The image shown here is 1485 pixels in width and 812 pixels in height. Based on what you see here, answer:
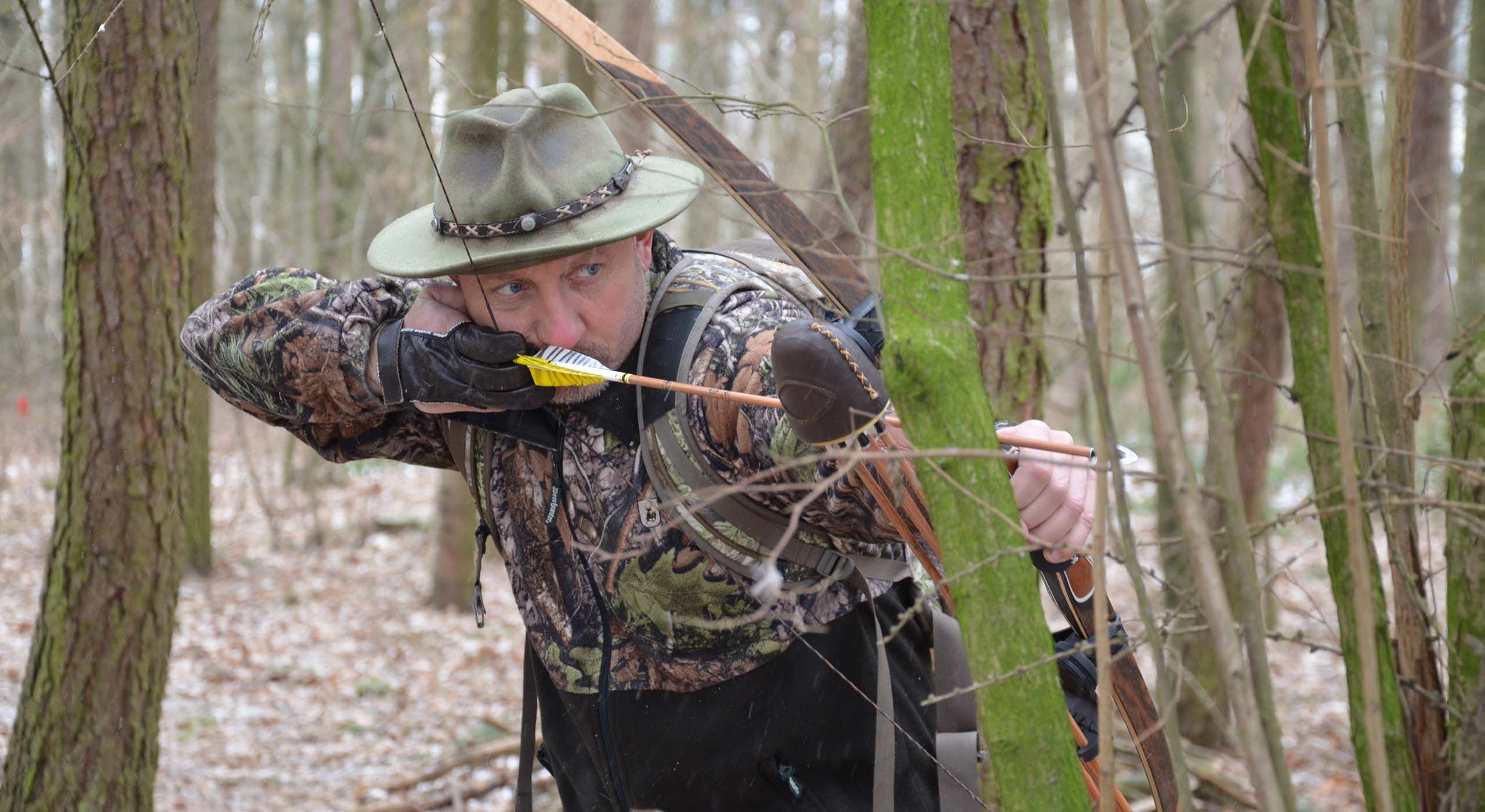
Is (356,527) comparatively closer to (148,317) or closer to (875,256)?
(148,317)

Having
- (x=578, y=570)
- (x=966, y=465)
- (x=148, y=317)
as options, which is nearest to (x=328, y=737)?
(x=148, y=317)

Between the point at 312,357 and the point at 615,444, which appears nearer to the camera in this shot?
the point at 615,444

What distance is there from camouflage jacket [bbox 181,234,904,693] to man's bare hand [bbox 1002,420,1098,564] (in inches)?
14.6

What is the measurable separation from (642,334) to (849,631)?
1.99 ft

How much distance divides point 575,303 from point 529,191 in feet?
0.63

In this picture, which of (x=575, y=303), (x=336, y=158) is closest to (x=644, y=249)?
(x=575, y=303)

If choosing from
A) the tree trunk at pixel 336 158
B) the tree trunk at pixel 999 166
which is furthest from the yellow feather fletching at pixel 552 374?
the tree trunk at pixel 336 158

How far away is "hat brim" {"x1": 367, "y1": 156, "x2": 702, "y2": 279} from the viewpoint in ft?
5.69

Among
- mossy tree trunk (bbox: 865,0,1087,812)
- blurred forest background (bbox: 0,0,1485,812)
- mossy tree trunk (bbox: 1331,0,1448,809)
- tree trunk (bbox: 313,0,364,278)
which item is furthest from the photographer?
tree trunk (bbox: 313,0,364,278)

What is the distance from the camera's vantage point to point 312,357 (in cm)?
195

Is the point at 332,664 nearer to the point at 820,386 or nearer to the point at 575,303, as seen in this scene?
the point at 575,303

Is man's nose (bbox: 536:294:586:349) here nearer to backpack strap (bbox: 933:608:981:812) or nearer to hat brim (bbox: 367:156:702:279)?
hat brim (bbox: 367:156:702:279)

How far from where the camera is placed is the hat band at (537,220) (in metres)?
1.78

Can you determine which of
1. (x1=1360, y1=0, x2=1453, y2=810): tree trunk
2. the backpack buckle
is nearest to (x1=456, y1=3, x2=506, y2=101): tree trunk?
the backpack buckle
